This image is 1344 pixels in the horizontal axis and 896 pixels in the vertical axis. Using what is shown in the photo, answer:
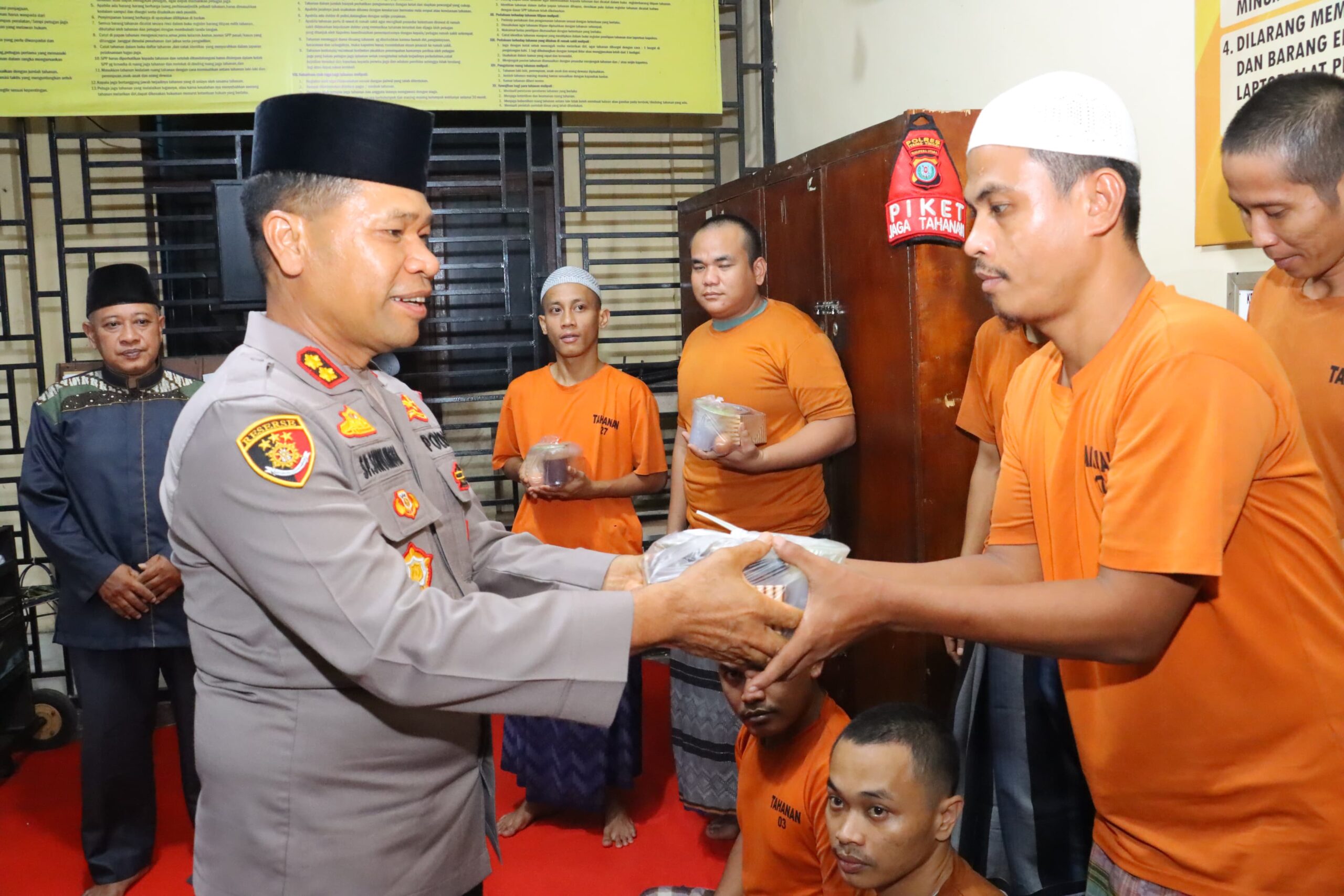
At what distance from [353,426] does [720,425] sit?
1.64 m

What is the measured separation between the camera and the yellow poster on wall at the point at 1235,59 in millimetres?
1961

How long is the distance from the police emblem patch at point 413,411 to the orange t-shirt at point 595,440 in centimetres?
170

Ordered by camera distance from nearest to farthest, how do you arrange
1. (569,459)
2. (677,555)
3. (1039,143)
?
(1039,143), (677,555), (569,459)

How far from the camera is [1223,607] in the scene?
122 centimetres

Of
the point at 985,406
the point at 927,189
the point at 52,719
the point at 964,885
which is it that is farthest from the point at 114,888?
the point at 927,189

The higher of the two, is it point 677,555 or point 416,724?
point 677,555

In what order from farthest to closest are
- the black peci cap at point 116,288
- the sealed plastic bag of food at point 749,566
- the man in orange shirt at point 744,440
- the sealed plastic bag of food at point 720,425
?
1. the black peci cap at point 116,288
2. the man in orange shirt at point 744,440
3. the sealed plastic bag of food at point 720,425
4. the sealed plastic bag of food at point 749,566

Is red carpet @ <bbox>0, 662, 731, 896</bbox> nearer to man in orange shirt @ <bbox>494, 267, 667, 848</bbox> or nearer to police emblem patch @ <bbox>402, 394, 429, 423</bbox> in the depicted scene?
man in orange shirt @ <bbox>494, 267, 667, 848</bbox>

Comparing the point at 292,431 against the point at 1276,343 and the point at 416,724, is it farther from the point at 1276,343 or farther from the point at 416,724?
the point at 1276,343

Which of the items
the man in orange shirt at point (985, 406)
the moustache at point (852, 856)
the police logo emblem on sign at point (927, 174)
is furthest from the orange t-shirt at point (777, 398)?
the moustache at point (852, 856)

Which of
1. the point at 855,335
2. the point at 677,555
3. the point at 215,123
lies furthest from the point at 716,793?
the point at 215,123

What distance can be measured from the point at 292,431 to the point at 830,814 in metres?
1.24

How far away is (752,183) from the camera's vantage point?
12.3ft

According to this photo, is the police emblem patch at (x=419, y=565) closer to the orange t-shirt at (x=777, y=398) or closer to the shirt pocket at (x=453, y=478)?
the shirt pocket at (x=453, y=478)
